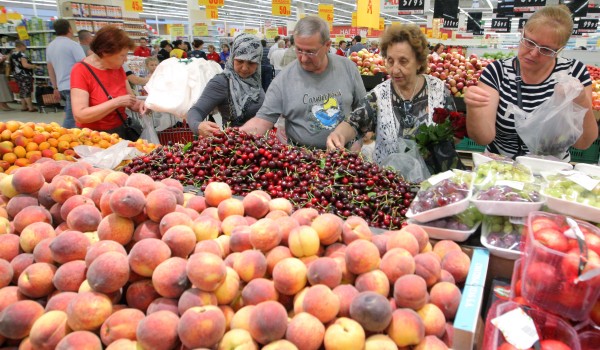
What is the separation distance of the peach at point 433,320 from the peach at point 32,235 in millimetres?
1086

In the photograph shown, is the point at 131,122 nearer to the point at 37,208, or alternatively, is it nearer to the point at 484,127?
the point at 37,208

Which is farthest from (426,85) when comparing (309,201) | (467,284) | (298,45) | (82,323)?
(82,323)

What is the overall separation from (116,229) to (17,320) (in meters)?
0.30

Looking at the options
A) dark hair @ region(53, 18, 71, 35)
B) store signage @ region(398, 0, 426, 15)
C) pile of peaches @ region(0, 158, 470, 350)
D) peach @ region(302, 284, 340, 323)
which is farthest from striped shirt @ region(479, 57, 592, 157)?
store signage @ region(398, 0, 426, 15)

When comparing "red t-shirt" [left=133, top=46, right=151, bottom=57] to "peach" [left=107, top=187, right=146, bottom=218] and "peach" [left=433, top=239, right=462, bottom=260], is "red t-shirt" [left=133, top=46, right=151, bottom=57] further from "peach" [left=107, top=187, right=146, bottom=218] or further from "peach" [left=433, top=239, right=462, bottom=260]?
"peach" [left=433, top=239, right=462, bottom=260]

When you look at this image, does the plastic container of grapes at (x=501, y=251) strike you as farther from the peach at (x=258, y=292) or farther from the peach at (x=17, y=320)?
the peach at (x=17, y=320)

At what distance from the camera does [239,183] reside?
1.99 metres

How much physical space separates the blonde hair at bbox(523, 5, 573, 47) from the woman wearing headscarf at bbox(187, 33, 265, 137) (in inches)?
73.5

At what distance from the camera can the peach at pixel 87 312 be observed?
91cm

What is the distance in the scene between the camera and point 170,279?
94 cm

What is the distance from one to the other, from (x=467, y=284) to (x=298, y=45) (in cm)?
198

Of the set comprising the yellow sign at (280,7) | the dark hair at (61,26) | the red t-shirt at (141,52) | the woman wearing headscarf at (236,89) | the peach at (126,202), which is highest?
the yellow sign at (280,7)

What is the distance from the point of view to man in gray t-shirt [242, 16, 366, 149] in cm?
275

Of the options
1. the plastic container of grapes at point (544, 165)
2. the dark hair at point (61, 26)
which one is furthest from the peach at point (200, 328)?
the dark hair at point (61, 26)
